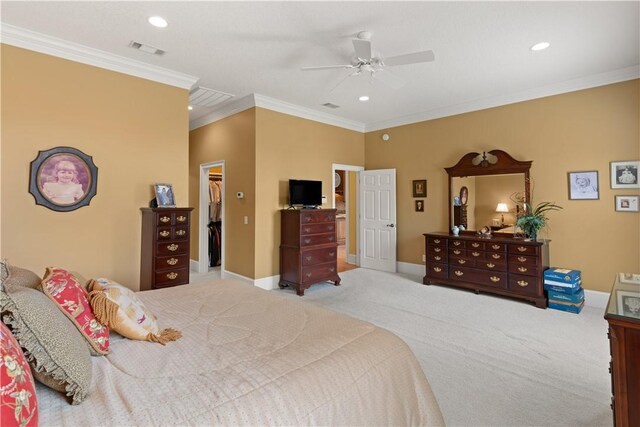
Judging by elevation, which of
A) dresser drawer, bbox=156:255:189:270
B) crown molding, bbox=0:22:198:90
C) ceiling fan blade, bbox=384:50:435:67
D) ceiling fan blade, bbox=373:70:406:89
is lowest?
dresser drawer, bbox=156:255:189:270

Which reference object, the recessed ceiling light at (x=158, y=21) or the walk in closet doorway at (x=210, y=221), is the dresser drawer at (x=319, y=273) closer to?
the walk in closet doorway at (x=210, y=221)

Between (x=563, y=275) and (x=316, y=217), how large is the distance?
131 inches

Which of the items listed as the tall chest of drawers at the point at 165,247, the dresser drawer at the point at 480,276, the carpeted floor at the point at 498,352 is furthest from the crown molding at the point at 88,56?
the dresser drawer at the point at 480,276

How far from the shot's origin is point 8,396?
0.80 metres

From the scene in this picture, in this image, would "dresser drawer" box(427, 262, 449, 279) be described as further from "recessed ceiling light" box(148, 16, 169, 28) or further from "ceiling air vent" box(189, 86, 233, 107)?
"recessed ceiling light" box(148, 16, 169, 28)

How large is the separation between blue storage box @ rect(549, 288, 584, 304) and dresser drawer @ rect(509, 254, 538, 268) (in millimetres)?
Result: 410

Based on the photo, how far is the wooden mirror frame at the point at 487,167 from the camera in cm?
458

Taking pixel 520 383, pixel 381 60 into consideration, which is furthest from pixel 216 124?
pixel 520 383

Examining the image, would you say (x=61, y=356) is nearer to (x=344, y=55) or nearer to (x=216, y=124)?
(x=344, y=55)

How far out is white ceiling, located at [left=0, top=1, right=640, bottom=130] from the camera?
2.63 m

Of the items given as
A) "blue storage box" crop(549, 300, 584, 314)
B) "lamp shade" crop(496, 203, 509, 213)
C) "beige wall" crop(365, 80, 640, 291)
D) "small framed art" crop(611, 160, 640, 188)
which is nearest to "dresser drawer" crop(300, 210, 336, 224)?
"beige wall" crop(365, 80, 640, 291)

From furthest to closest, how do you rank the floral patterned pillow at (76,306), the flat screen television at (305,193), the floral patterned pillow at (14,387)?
1. the flat screen television at (305,193)
2. the floral patterned pillow at (76,306)
3. the floral patterned pillow at (14,387)

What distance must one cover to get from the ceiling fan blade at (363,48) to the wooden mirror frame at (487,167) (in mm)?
2886

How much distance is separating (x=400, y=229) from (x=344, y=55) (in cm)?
361
